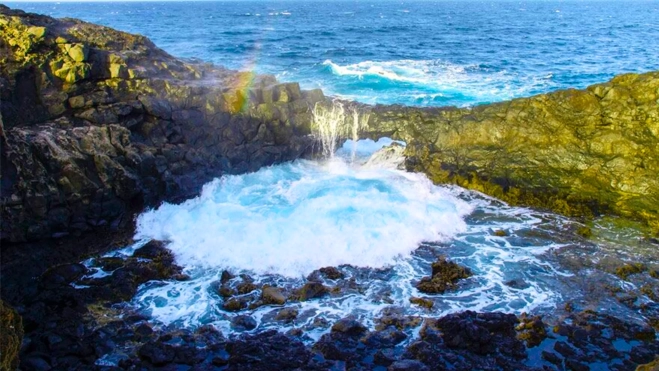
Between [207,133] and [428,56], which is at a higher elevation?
[428,56]

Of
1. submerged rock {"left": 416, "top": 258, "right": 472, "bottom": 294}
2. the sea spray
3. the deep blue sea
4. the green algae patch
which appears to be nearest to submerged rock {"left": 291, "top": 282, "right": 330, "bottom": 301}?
submerged rock {"left": 416, "top": 258, "right": 472, "bottom": 294}

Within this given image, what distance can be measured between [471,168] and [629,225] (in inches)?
286

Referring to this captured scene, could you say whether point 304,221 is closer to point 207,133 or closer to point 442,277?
point 442,277

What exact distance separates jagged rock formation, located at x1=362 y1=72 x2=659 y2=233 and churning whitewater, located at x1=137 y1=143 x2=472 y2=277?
220 centimetres

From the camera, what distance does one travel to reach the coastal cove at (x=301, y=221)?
15.2 m

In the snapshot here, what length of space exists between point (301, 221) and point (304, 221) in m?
0.13

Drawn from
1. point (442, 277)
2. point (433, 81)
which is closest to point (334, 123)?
point (442, 277)

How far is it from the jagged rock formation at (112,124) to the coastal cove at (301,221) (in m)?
0.09

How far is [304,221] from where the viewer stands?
22.1 metres

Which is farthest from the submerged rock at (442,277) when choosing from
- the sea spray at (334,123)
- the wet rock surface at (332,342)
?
the sea spray at (334,123)

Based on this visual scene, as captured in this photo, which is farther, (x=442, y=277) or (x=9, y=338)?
(x=442, y=277)

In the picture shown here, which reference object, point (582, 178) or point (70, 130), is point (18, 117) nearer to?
point (70, 130)

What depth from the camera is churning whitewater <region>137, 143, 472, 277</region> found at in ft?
65.5

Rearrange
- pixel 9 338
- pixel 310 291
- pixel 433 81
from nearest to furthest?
pixel 9 338 < pixel 310 291 < pixel 433 81
